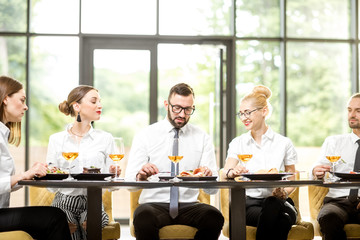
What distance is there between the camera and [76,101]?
425cm

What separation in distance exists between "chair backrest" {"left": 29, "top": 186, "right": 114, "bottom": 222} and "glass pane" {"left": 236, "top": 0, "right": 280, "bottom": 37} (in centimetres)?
358

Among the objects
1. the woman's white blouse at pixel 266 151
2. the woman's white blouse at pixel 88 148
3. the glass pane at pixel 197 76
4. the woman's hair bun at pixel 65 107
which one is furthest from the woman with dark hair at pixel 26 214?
the glass pane at pixel 197 76

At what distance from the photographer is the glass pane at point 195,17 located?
23.1 ft

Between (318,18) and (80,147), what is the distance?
4266 mm

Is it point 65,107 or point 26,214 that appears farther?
point 65,107

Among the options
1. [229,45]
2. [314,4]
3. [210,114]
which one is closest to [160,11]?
[229,45]

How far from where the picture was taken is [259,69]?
23.3 feet

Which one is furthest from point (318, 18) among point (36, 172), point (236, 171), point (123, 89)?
point (36, 172)

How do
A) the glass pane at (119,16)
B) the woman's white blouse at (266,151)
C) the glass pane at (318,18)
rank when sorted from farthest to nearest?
the glass pane at (318,18) → the glass pane at (119,16) → the woman's white blouse at (266,151)

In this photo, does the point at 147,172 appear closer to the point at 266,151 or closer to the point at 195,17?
the point at 266,151

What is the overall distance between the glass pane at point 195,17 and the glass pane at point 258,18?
0.47 ft

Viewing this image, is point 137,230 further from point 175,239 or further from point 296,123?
point 296,123

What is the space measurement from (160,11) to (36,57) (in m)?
1.62

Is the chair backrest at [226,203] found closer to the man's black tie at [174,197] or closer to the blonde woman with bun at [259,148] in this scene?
the blonde woman with bun at [259,148]
